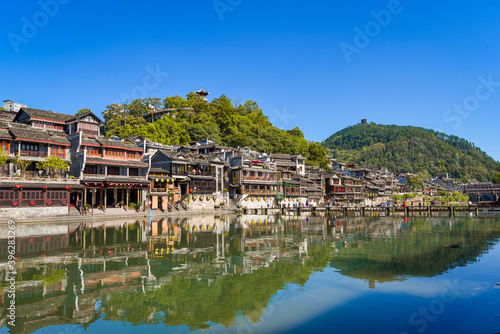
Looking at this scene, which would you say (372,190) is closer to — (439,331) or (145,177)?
(145,177)

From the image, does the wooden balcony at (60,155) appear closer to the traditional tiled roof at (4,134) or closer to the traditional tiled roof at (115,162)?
the traditional tiled roof at (115,162)

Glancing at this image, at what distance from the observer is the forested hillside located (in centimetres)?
8312

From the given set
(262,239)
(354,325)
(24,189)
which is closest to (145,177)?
(24,189)

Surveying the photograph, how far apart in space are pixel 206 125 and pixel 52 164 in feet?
165

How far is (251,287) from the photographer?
1540 centimetres

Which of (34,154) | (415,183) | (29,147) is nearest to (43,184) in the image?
(34,154)

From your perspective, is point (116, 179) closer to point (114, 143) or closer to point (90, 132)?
point (114, 143)

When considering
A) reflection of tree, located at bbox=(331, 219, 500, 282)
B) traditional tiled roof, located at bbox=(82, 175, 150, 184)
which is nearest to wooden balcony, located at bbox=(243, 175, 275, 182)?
traditional tiled roof, located at bbox=(82, 175, 150, 184)

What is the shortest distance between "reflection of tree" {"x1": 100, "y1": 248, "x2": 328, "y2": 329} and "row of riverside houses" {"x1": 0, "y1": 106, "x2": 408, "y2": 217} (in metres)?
33.9

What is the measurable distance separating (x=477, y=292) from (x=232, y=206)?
181 ft

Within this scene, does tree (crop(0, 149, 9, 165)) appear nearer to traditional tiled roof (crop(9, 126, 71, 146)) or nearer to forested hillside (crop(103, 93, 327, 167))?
traditional tiled roof (crop(9, 126, 71, 146))

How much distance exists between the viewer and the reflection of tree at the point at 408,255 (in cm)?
1838

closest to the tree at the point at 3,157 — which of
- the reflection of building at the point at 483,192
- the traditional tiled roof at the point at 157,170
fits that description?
the traditional tiled roof at the point at 157,170

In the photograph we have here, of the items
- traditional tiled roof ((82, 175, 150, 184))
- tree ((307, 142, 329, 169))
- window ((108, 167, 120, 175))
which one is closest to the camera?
traditional tiled roof ((82, 175, 150, 184))
